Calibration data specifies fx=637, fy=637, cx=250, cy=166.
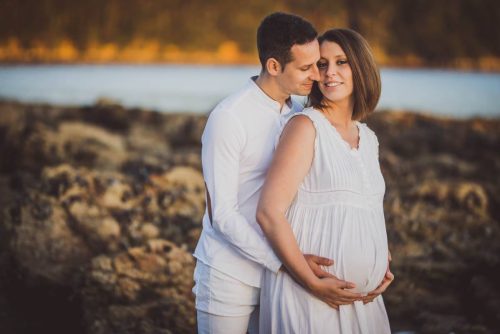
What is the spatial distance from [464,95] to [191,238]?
1373cm

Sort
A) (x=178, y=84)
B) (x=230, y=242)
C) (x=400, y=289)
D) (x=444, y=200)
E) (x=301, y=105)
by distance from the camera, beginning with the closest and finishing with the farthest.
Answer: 1. (x=230, y=242)
2. (x=301, y=105)
3. (x=400, y=289)
4. (x=444, y=200)
5. (x=178, y=84)

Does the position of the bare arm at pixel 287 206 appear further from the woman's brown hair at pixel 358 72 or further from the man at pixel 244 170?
the woman's brown hair at pixel 358 72

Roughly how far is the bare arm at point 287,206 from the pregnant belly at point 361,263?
0.07 meters

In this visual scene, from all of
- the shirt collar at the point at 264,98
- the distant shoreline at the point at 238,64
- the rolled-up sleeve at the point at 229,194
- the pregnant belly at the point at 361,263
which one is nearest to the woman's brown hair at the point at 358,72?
the shirt collar at the point at 264,98

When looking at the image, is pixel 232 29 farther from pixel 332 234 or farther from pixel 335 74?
pixel 332 234

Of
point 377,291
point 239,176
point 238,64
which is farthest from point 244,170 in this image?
point 238,64

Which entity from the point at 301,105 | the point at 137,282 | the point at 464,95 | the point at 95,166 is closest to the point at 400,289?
the point at 137,282

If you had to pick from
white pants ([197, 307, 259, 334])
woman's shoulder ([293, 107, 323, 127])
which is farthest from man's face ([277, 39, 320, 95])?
white pants ([197, 307, 259, 334])

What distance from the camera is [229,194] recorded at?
7.46 feet

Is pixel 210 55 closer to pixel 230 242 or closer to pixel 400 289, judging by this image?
pixel 400 289

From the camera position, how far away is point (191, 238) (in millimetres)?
5297

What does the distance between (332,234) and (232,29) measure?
1735 centimetres

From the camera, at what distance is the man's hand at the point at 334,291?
2.19 metres

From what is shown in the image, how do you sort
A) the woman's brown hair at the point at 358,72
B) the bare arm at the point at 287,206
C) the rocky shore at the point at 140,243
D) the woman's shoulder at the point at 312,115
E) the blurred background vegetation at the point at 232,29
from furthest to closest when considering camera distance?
the blurred background vegetation at the point at 232,29, the rocky shore at the point at 140,243, the woman's brown hair at the point at 358,72, the woman's shoulder at the point at 312,115, the bare arm at the point at 287,206
